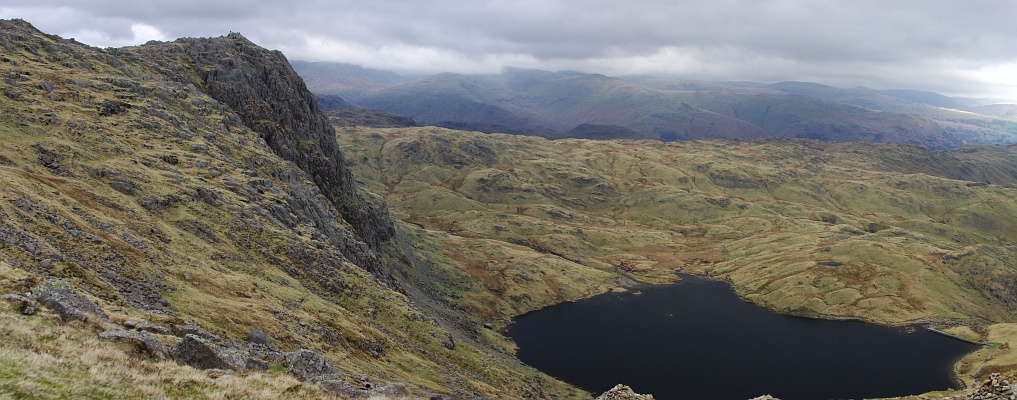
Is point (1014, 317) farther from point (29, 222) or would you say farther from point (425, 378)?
point (29, 222)

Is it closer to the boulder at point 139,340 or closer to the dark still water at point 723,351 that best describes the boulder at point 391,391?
the boulder at point 139,340

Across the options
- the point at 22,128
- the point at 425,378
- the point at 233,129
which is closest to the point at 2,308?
the point at 425,378

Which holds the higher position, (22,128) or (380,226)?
(22,128)

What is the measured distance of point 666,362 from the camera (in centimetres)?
12938

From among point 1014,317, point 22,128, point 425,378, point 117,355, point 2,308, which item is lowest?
point 1014,317

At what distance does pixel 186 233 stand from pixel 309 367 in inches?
1467

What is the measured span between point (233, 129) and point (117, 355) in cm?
9670

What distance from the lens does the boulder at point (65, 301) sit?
93.2 ft

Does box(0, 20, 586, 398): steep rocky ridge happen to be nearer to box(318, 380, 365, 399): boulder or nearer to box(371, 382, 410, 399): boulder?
box(318, 380, 365, 399): boulder

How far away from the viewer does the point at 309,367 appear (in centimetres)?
3984

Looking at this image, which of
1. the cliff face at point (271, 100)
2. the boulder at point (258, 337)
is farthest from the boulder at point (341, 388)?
the cliff face at point (271, 100)

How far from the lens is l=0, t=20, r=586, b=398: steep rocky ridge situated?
29375 mm

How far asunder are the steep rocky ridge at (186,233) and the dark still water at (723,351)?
69.1 feet

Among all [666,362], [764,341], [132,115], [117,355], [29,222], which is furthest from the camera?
[764,341]
